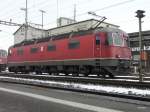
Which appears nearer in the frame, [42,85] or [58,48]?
[42,85]

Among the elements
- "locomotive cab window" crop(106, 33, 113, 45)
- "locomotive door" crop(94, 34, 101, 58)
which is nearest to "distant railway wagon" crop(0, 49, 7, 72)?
"locomotive door" crop(94, 34, 101, 58)

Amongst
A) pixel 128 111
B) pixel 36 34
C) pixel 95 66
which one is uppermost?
pixel 36 34

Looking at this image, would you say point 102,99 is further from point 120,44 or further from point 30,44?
point 30,44

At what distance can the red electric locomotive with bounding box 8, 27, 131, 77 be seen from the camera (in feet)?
65.8

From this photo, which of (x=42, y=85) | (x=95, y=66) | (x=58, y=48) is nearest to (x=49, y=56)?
(x=58, y=48)

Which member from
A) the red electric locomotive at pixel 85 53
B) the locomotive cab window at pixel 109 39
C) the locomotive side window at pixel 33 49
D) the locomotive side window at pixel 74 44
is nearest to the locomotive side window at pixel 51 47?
the red electric locomotive at pixel 85 53

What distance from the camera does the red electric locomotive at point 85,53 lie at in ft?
65.8

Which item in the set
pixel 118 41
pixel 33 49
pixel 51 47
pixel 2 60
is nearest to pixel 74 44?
pixel 118 41

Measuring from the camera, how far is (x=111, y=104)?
9.32 metres

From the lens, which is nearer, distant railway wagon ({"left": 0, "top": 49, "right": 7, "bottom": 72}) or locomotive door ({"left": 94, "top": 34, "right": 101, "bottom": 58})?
locomotive door ({"left": 94, "top": 34, "right": 101, "bottom": 58})

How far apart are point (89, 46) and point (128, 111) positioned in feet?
42.5

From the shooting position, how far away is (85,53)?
21.2m

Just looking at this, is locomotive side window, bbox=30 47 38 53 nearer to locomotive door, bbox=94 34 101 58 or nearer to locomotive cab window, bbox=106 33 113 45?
locomotive door, bbox=94 34 101 58

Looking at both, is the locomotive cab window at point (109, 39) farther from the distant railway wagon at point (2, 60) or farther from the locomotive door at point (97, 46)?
the distant railway wagon at point (2, 60)
